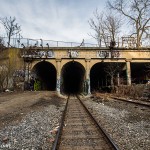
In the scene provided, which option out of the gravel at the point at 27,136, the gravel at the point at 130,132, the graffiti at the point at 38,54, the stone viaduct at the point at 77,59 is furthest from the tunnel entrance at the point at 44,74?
the gravel at the point at 130,132

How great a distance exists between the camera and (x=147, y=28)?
36.3m

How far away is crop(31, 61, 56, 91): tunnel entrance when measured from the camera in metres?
27.9

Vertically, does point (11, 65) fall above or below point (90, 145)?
above

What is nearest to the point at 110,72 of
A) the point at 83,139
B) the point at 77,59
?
the point at 77,59

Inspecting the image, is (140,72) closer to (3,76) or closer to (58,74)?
(58,74)

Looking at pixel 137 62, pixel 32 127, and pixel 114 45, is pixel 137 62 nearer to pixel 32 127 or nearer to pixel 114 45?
pixel 114 45

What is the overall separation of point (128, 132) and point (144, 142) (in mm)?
1075

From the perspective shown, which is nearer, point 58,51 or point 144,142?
point 144,142

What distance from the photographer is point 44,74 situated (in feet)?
108

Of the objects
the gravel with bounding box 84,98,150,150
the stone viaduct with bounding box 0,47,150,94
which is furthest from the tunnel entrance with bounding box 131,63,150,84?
the gravel with bounding box 84,98,150,150

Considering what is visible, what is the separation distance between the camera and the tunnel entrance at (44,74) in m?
27.9

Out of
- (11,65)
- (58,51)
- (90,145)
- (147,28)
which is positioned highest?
(147,28)

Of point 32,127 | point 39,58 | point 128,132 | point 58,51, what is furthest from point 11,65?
point 128,132

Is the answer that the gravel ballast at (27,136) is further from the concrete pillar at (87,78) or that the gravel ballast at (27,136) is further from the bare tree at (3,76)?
the concrete pillar at (87,78)
